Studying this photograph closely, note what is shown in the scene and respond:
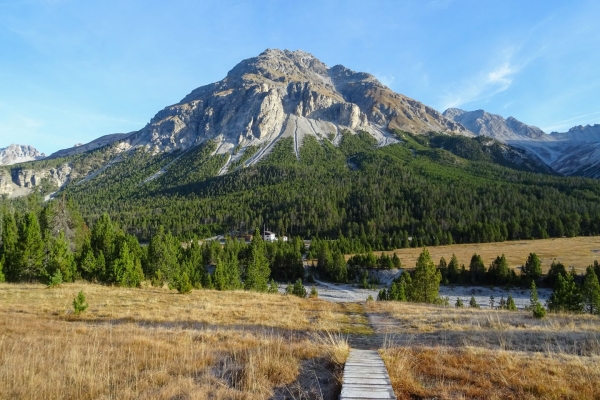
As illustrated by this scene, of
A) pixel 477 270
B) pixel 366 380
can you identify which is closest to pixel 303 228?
pixel 477 270

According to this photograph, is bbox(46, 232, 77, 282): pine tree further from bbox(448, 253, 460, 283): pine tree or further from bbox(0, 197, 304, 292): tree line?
bbox(448, 253, 460, 283): pine tree

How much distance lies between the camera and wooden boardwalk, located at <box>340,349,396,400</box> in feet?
17.0

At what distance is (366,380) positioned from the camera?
19.1 feet

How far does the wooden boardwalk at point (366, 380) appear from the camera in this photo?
5.18 meters

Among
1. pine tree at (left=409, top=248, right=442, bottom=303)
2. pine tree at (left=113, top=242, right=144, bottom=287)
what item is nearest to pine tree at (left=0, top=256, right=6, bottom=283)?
pine tree at (left=113, top=242, right=144, bottom=287)

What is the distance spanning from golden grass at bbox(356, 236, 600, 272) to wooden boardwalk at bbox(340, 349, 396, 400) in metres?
86.0

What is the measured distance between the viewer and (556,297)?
36.3 metres

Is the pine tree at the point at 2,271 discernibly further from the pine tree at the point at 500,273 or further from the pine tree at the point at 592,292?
the pine tree at the point at 500,273

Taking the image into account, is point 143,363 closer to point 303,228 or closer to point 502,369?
point 502,369


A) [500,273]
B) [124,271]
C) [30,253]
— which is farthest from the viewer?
[500,273]

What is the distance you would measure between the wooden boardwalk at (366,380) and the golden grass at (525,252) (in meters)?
86.0

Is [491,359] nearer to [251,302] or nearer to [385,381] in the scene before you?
[385,381]

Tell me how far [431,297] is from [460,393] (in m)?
41.1

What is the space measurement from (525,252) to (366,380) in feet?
378
